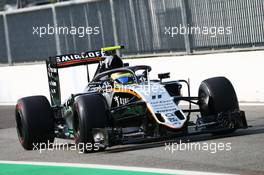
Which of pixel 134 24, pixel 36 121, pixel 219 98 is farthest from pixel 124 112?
pixel 134 24

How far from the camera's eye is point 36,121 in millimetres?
12875

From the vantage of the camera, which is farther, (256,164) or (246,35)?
(246,35)

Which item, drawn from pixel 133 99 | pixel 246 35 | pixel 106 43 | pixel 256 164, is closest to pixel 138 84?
pixel 133 99

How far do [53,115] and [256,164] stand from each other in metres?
4.53

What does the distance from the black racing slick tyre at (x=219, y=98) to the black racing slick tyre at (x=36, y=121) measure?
235 centimetres

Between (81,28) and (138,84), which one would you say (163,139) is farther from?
(81,28)

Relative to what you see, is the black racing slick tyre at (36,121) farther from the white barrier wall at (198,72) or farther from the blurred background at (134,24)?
Answer: the blurred background at (134,24)

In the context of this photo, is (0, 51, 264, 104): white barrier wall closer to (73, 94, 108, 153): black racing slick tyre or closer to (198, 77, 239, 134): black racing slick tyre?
(198, 77, 239, 134): black racing slick tyre

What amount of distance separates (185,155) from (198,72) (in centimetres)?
757

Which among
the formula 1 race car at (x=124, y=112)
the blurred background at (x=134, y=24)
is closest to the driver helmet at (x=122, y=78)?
the formula 1 race car at (x=124, y=112)

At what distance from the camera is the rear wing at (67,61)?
45.9 ft

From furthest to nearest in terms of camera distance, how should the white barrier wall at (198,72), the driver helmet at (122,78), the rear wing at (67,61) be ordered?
the white barrier wall at (198,72) < the rear wing at (67,61) < the driver helmet at (122,78)

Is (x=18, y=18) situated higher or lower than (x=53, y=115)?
higher

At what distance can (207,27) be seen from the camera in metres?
18.8
